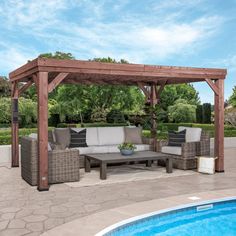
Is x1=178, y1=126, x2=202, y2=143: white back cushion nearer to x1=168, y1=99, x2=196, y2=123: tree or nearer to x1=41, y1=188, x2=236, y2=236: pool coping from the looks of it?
x1=41, y1=188, x2=236, y2=236: pool coping

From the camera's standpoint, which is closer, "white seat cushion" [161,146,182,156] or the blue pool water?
the blue pool water

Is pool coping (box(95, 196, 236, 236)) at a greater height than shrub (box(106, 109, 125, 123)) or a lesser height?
lesser

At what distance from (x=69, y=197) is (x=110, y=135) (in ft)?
13.4

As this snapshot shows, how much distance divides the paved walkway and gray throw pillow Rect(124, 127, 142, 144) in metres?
2.43

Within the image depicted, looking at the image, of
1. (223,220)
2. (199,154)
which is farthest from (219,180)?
(223,220)

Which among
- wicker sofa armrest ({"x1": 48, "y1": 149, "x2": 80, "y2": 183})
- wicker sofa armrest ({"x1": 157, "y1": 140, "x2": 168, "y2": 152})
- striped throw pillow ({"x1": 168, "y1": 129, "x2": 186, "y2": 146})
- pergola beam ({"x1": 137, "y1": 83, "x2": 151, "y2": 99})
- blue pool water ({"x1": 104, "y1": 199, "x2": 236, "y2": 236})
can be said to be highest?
pergola beam ({"x1": 137, "y1": 83, "x2": 151, "y2": 99})

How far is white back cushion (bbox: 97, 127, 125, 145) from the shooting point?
10.1 m

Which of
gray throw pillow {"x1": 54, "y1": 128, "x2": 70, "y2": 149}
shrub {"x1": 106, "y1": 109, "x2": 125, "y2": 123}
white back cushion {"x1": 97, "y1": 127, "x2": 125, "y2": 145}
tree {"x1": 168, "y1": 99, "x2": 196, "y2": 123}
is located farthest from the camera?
tree {"x1": 168, "y1": 99, "x2": 196, "y2": 123}

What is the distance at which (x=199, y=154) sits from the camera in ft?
30.9

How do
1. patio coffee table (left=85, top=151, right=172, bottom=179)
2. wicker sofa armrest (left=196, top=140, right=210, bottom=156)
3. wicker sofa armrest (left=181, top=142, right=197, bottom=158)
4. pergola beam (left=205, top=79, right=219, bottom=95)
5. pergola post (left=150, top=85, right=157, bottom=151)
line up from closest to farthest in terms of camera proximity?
patio coffee table (left=85, top=151, right=172, bottom=179) → pergola beam (left=205, top=79, right=219, bottom=95) → wicker sofa armrest (left=181, top=142, right=197, bottom=158) → wicker sofa armrest (left=196, top=140, right=210, bottom=156) → pergola post (left=150, top=85, right=157, bottom=151)

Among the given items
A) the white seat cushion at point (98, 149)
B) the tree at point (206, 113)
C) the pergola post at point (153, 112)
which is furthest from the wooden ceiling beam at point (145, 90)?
the tree at point (206, 113)

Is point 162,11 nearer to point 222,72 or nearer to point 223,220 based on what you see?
point 222,72

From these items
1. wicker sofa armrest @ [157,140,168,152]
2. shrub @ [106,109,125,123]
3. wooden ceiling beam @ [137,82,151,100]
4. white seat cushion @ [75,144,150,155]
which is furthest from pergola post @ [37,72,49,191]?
shrub @ [106,109,125,123]

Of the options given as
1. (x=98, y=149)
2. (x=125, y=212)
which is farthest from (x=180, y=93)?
(x=125, y=212)
